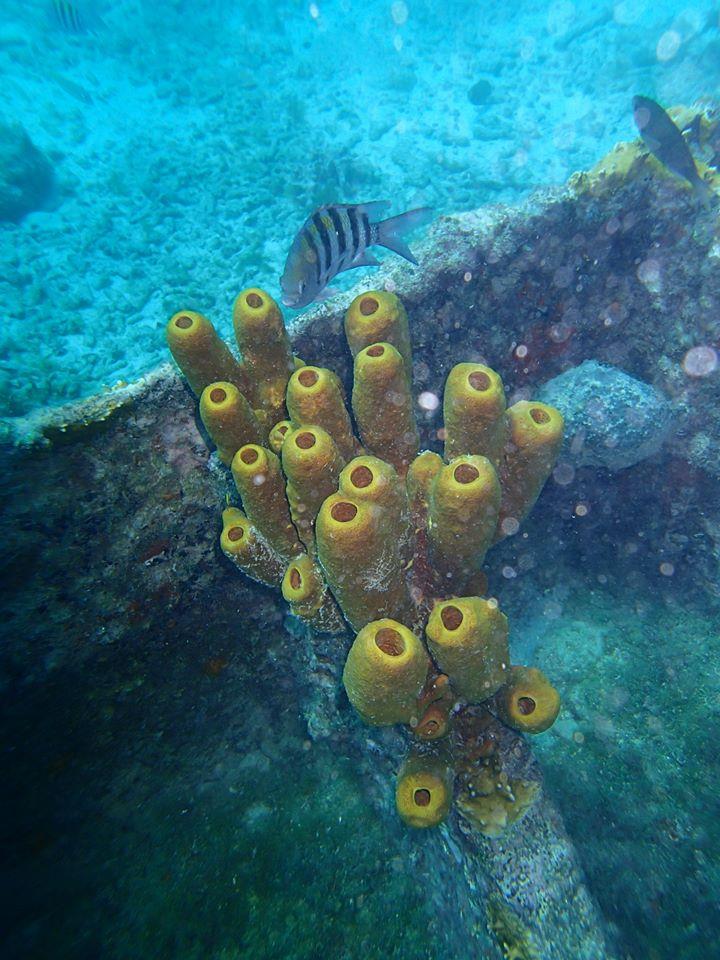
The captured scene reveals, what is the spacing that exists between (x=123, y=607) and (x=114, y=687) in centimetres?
38

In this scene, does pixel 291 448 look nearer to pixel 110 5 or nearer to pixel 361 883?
pixel 361 883

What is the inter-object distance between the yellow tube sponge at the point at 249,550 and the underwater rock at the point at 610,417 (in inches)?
84.8

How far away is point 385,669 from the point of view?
176cm

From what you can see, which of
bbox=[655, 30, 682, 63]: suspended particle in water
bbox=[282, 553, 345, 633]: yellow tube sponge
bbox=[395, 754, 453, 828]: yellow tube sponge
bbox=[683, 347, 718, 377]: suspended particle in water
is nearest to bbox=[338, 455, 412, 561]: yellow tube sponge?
bbox=[282, 553, 345, 633]: yellow tube sponge

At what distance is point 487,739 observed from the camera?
240 cm

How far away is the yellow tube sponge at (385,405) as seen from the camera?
223 centimetres

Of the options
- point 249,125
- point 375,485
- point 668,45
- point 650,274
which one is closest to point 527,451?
point 375,485

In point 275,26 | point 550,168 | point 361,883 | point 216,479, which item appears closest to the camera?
point 361,883

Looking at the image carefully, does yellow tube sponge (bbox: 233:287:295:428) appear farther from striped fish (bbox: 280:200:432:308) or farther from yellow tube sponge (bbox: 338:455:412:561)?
yellow tube sponge (bbox: 338:455:412:561)

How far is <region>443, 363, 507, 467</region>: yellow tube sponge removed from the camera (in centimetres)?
206

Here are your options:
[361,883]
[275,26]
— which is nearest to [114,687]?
[361,883]

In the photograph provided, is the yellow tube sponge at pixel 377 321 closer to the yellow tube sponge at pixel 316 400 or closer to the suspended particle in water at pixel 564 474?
the yellow tube sponge at pixel 316 400

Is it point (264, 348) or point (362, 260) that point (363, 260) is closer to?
point (362, 260)

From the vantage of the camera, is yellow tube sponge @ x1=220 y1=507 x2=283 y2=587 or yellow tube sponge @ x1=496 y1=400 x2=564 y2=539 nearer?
yellow tube sponge @ x1=496 y1=400 x2=564 y2=539
